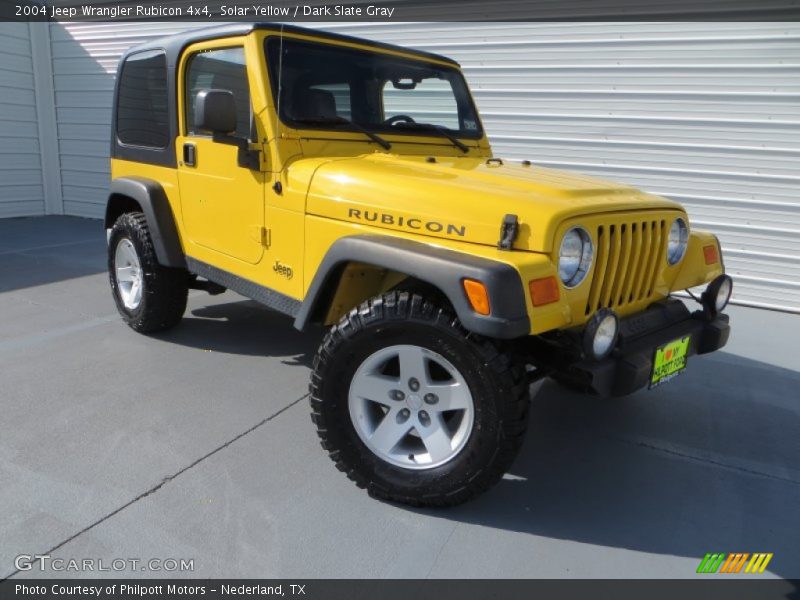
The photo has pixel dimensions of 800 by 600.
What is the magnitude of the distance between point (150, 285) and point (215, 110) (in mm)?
1583

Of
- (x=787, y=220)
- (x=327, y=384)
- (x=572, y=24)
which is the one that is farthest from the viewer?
(x=572, y=24)

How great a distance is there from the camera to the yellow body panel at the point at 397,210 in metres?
2.30

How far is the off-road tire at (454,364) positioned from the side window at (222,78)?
4.24 ft

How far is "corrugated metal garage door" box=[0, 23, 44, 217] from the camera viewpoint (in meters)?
9.41

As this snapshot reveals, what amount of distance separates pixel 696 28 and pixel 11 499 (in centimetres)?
605

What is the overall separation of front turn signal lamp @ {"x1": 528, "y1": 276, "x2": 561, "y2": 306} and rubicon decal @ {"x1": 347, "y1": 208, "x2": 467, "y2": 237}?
0.35m

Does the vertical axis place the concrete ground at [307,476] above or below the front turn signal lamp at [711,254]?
below

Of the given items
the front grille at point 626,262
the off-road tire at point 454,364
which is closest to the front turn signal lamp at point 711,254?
the front grille at point 626,262

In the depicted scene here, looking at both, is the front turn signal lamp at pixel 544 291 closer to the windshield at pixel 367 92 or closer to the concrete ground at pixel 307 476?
the concrete ground at pixel 307 476

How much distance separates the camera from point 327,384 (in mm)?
2537

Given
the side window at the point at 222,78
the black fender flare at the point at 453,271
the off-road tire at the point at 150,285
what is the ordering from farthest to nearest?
the off-road tire at the point at 150,285 → the side window at the point at 222,78 → the black fender flare at the point at 453,271

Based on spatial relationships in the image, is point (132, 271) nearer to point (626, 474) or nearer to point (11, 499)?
point (11, 499)

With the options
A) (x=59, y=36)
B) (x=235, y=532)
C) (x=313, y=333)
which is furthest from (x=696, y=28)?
(x=59, y=36)

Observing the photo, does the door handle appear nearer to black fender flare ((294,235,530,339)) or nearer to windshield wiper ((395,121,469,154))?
windshield wiper ((395,121,469,154))
